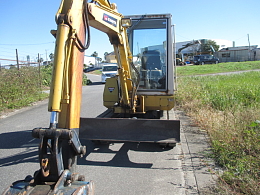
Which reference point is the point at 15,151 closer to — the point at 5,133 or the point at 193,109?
the point at 5,133

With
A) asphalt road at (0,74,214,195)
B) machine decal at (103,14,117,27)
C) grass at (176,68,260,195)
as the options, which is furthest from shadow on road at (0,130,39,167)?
grass at (176,68,260,195)

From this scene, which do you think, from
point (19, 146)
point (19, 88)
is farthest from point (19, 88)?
point (19, 146)

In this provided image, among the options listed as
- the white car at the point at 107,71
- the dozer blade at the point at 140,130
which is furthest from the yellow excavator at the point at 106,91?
the white car at the point at 107,71

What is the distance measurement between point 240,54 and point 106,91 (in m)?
61.5

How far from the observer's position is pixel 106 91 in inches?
255

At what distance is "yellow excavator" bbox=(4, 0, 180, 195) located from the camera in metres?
2.99

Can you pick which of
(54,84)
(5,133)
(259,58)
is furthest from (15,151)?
(259,58)

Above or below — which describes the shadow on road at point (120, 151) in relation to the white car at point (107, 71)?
below

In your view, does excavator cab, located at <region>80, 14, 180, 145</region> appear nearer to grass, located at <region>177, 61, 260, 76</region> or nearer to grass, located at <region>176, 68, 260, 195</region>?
grass, located at <region>176, 68, 260, 195</region>

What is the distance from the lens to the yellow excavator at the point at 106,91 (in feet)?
9.82

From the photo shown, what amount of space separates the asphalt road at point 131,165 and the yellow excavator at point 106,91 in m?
0.42

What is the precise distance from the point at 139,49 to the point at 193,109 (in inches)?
141

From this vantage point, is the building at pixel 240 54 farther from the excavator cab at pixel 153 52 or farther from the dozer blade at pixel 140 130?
the dozer blade at pixel 140 130

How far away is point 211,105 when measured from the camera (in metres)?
9.27
